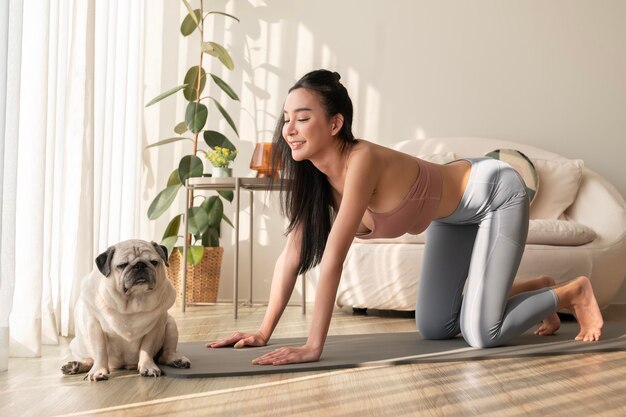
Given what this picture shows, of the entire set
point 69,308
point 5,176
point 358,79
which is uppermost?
point 358,79

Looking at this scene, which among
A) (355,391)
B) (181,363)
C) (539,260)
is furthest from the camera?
(539,260)

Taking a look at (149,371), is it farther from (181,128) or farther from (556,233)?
(181,128)

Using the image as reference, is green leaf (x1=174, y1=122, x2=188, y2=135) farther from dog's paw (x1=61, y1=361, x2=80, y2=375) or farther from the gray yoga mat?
dog's paw (x1=61, y1=361, x2=80, y2=375)

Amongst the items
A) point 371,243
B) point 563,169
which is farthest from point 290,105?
point 563,169

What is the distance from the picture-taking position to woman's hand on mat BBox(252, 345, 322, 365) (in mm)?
2215

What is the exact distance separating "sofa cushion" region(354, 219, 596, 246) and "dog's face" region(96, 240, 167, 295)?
1890 mm

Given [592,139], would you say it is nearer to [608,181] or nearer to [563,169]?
[608,181]

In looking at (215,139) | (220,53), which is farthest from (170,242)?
(220,53)

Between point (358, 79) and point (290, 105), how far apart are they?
2.77 m

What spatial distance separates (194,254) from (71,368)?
2.29 meters

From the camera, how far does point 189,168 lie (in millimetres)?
4469

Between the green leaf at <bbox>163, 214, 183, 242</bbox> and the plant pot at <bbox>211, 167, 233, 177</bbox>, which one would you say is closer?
the plant pot at <bbox>211, 167, 233, 177</bbox>

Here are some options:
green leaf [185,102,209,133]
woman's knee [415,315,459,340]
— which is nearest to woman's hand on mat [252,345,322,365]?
woman's knee [415,315,459,340]

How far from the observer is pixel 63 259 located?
3.16 m
